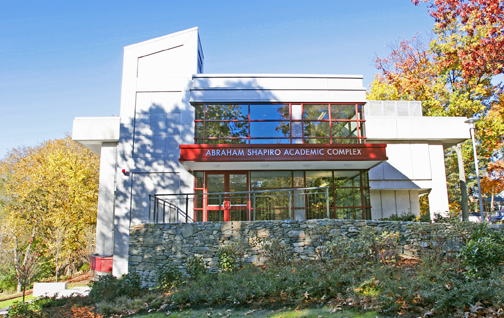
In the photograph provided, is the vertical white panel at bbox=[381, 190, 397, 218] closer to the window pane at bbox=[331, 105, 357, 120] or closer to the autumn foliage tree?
the window pane at bbox=[331, 105, 357, 120]

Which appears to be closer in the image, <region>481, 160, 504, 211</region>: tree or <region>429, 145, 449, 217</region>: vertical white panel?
<region>429, 145, 449, 217</region>: vertical white panel

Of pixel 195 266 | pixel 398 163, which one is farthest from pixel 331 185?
pixel 195 266

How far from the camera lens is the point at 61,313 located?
10.5 meters

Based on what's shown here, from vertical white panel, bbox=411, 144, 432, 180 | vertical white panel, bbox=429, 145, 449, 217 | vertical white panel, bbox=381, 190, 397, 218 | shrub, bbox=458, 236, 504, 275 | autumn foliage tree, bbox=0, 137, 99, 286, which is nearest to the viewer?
shrub, bbox=458, 236, 504, 275

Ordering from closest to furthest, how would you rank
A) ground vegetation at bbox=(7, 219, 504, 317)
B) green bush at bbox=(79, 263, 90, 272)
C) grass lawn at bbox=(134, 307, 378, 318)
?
ground vegetation at bbox=(7, 219, 504, 317)
grass lawn at bbox=(134, 307, 378, 318)
green bush at bbox=(79, 263, 90, 272)

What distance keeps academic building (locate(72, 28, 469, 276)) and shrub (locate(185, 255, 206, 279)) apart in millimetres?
3134

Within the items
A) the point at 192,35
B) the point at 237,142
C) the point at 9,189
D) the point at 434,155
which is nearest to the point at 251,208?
the point at 237,142

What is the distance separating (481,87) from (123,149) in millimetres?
19644

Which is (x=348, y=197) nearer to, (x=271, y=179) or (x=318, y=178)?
(x=318, y=178)

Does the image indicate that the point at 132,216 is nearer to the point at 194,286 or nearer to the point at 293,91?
the point at 194,286

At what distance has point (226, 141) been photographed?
50.4ft

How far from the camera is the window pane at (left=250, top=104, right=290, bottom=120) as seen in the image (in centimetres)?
1574

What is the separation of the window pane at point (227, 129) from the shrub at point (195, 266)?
19.4 feet

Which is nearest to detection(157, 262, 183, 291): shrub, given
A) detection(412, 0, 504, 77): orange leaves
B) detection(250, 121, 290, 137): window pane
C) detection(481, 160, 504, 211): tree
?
detection(250, 121, 290, 137): window pane
